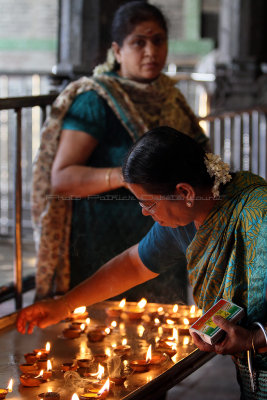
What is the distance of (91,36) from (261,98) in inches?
174

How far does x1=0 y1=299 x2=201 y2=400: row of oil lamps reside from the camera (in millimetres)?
2260

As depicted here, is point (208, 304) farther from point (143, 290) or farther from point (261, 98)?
point (261, 98)

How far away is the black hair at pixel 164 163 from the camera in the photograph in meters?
2.21

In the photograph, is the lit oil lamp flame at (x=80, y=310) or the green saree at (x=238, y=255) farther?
the lit oil lamp flame at (x=80, y=310)

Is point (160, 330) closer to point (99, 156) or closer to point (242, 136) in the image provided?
point (99, 156)

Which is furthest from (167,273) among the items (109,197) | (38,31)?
(38,31)

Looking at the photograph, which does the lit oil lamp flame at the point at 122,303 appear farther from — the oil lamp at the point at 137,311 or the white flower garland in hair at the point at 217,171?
the white flower garland in hair at the point at 217,171

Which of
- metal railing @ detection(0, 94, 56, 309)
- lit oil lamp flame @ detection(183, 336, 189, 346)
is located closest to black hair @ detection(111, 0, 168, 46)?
metal railing @ detection(0, 94, 56, 309)

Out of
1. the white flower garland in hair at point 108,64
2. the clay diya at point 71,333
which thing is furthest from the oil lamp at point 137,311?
the white flower garland in hair at point 108,64

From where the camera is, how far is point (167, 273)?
304 centimetres

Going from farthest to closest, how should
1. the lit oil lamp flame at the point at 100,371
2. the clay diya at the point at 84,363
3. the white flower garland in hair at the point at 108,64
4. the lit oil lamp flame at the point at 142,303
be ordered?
1. the white flower garland in hair at the point at 108,64
2. the lit oil lamp flame at the point at 142,303
3. the clay diya at the point at 84,363
4. the lit oil lamp flame at the point at 100,371

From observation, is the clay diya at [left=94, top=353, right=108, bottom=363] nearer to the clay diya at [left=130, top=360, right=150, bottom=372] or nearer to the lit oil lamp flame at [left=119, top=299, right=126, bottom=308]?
the clay diya at [left=130, top=360, right=150, bottom=372]

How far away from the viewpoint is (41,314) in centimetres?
277

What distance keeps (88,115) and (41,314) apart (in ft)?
3.33
